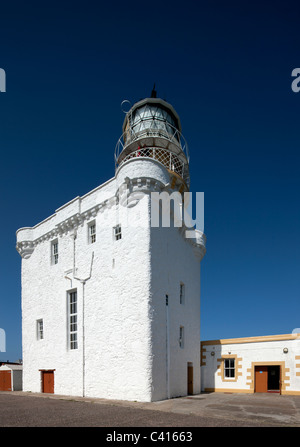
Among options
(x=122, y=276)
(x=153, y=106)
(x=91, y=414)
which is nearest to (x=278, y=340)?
(x=122, y=276)

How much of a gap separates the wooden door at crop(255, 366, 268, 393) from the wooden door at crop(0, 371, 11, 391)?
56.9ft

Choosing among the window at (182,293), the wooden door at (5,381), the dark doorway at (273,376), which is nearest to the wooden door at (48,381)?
the wooden door at (5,381)

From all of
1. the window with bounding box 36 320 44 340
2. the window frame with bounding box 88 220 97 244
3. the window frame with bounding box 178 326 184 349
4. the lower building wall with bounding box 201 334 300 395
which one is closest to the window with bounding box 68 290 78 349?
the window frame with bounding box 88 220 97 244

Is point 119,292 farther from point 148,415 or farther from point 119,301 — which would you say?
point 148,415

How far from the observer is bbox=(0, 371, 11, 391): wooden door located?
2286cm

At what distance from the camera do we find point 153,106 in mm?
23938

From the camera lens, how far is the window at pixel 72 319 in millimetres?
18141

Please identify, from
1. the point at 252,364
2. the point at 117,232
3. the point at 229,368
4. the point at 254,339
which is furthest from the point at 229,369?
the point at 117,232

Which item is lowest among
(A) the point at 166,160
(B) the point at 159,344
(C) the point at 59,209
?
(B) the point at 159,344

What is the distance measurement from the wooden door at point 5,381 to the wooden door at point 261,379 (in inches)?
683

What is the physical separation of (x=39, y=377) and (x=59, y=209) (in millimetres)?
10884

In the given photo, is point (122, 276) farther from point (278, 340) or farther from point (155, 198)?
point (278, 340)

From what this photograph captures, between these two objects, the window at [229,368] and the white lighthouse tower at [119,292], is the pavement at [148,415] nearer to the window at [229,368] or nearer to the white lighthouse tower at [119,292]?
the white lighthouse tower at [119,292]

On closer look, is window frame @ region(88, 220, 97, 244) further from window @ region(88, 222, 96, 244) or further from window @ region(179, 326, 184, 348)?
window @ region(179, 326, 184, 348)
